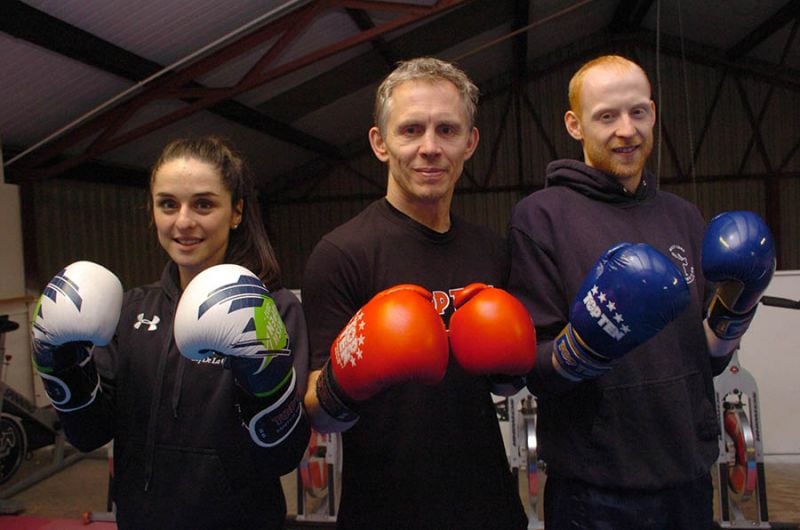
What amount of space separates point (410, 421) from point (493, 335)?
0.93 feet

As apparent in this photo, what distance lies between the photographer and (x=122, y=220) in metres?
7.91

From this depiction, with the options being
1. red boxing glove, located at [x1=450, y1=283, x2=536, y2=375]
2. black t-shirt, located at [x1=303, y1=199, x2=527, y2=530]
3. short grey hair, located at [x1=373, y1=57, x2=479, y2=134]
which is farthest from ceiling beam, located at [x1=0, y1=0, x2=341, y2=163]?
red boxing glove, located at [x1=450, y1=283, x2=536, y2=375]

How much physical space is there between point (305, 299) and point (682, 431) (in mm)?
885

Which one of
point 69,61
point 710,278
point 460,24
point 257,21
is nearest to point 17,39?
point 69,61

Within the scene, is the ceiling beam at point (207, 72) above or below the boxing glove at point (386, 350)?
above

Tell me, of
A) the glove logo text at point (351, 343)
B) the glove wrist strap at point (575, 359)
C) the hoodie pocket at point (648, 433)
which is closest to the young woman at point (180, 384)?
the glove logo text at point (351, 343)

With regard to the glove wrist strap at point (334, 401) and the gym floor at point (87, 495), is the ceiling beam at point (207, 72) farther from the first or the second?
the glove wrist strap at point (334, 401)

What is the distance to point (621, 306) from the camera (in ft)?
3.88

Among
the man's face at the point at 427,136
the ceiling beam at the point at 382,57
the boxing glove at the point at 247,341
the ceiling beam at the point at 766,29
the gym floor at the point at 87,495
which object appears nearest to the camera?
the boxing glove at the point at 247,341

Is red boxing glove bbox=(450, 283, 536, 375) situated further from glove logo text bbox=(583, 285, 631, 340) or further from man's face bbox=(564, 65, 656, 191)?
man's face bbox=(564, 65, 656, 191)

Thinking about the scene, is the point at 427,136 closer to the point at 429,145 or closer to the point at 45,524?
the point at 429,145

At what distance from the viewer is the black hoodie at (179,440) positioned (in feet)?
4.11

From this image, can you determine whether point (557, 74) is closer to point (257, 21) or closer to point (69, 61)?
point (257, 21)

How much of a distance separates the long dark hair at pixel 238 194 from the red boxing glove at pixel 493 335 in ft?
1.53
